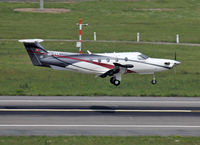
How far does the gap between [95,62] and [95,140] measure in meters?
12.8

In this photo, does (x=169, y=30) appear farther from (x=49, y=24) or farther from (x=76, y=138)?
(x=76, y=138)

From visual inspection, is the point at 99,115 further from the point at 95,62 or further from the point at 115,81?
the point at 115,81

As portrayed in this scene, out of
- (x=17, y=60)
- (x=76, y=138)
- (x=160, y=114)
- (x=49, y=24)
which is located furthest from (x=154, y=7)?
(x=76, y=138)

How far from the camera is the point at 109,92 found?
31.9 metres

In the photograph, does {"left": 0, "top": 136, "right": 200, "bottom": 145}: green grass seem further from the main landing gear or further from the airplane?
the main landing gear

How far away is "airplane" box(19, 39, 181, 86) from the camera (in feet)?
107

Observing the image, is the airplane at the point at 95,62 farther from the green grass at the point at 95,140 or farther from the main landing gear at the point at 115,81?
the green grass at the point at 95,140

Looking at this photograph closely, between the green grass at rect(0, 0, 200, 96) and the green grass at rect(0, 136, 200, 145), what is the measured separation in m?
10.3

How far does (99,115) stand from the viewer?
83.6 feet

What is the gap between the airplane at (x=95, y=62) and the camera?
32719 millimetres

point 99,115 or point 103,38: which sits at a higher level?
point 103,38

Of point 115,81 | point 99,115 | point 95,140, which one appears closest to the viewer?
point 95,140

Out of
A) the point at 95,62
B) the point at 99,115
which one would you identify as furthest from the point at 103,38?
the point at 99,115

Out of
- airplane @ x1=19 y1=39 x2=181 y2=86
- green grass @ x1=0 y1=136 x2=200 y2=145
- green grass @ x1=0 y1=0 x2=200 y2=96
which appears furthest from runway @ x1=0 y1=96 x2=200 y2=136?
airplane @ x1=19 y1=39 x2=181 y2=86
